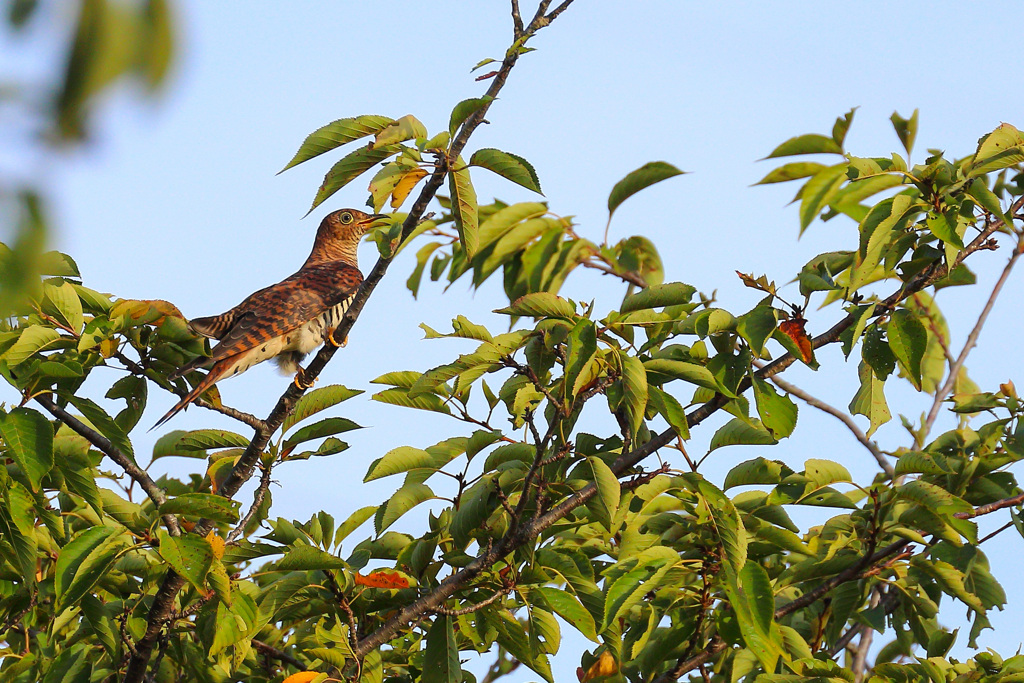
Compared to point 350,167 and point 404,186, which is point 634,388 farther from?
point 350,167

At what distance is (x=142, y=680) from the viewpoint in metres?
3.50

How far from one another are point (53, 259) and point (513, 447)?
1.76 metres

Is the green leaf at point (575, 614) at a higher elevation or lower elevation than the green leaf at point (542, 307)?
lower

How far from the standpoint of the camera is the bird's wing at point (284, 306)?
230 inches

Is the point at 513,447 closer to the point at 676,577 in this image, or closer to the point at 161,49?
the point at 676,577

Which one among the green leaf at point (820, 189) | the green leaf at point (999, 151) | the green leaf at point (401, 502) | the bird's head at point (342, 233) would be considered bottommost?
the green leaf at point (401, 502)

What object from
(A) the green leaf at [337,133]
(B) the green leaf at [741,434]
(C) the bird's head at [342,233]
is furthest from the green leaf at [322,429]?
(C) the bird's head at [342,233]

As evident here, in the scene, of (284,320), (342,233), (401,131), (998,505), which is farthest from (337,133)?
(342,233)

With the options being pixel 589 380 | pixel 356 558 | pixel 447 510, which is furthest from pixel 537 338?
pixel 356 558

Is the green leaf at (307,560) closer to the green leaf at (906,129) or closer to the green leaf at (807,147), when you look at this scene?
the green leaf at (807,147)

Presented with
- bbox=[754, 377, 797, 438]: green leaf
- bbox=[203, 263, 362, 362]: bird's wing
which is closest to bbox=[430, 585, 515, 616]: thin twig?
bbox=[754, 377, 797, 438]: green leaf

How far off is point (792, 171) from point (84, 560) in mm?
2455

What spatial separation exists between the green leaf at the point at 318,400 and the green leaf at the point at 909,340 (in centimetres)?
184

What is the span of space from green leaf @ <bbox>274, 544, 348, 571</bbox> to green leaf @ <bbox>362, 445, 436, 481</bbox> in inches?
12.0
